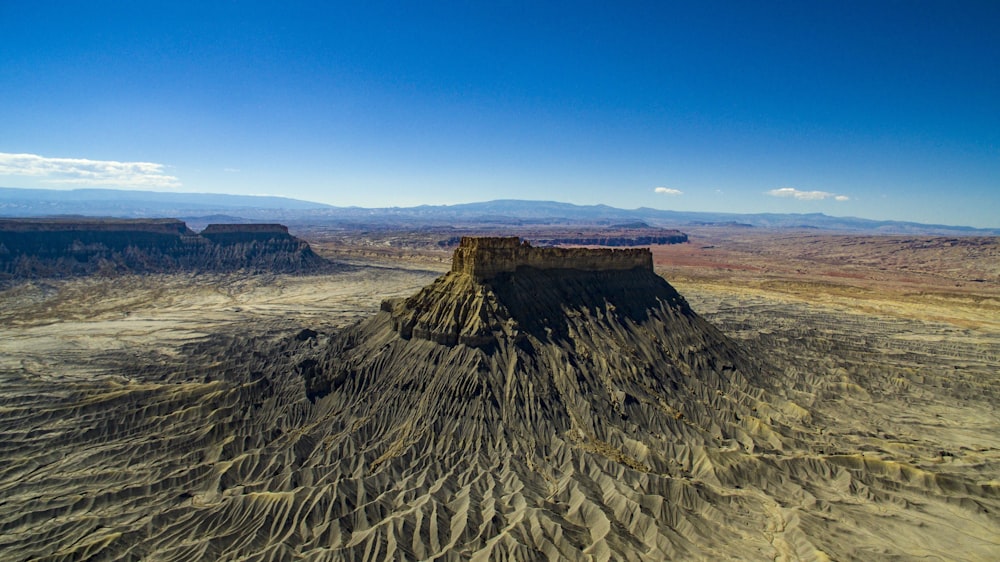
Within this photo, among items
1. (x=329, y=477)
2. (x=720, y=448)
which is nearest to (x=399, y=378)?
(x=329, y=477)

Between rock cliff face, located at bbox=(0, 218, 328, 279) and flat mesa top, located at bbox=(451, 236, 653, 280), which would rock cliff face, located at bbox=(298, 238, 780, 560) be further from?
rock cliff face, located at bbox=(0, 218, 328, 279)

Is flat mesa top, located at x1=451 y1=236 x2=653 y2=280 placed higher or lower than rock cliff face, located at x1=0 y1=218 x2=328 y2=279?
higher

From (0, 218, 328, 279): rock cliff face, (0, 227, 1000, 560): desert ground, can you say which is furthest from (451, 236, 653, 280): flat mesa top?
(0, 218, 328, 279): rock cliff face

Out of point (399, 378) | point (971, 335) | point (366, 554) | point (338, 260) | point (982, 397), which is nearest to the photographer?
point (366, 554)

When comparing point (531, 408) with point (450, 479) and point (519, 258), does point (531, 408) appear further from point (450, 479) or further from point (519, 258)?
point (519, 258)

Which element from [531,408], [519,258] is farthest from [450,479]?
[519,258]

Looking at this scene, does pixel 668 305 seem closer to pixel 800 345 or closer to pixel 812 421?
pixel 812 421
